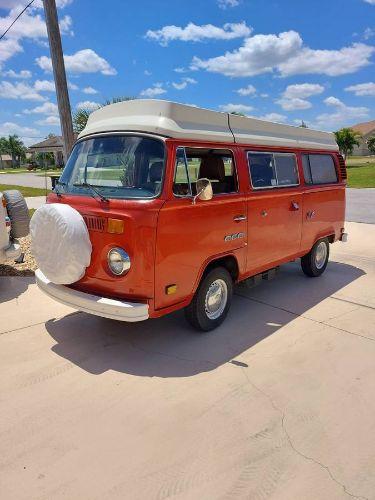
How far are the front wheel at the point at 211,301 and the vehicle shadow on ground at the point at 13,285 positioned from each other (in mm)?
2763

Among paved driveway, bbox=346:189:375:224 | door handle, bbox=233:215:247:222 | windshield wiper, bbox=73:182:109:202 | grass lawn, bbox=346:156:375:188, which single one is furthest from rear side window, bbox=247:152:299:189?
grass lawn, bbox=346:156:375:188

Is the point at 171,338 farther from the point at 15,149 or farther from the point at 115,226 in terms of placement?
the point at 15,149

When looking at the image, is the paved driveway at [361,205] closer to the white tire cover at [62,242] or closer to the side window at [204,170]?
the side window at [204,170]

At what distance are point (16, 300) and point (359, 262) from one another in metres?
6.04

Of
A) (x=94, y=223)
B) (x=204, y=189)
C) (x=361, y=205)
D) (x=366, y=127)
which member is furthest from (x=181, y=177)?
(x=366, y=127)

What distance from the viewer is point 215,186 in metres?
4.45

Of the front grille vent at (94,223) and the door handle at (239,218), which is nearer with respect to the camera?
the front grille vent at (94,223)

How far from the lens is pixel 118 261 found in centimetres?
369

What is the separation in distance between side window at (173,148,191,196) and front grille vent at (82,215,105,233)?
74 centimetres

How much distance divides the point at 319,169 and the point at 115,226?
4162 millimetres

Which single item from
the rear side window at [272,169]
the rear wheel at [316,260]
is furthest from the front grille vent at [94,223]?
the rear wheel at [316,260]

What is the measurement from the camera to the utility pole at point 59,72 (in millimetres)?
7266

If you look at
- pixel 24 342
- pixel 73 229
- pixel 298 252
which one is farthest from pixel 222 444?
pixel 298 252

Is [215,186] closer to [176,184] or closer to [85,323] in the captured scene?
[176,184]
